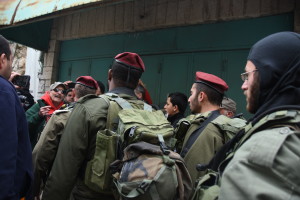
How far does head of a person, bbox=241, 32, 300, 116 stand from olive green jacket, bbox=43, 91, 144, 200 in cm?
108

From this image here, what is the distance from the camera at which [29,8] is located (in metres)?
4.46

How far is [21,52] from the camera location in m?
8.41

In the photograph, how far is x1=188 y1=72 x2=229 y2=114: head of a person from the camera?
2.57 m

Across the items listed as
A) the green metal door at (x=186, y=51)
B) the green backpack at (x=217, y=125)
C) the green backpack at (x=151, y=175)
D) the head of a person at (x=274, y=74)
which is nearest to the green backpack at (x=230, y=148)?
the head of a person at (x=274, y=74)

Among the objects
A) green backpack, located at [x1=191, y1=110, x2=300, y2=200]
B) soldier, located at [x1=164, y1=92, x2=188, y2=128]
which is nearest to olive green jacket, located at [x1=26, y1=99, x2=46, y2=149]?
soldier, located at [x1=164, y1=92, x2=188, y2=128]

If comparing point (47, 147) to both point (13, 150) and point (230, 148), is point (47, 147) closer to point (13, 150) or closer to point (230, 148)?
point (13, 150)

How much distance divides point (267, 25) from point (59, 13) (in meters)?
3.02

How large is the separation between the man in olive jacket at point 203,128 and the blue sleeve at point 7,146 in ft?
3.99

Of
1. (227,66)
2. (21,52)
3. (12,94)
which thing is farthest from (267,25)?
A: (21,52)

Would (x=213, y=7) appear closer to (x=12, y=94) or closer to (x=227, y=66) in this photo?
(x=227, y=66)

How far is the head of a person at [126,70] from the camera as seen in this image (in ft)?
7.06

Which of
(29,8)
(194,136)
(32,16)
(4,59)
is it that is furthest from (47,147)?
(29,8)

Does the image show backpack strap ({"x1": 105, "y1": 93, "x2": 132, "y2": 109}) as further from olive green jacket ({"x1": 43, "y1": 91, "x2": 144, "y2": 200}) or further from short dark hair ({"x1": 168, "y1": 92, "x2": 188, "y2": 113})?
short dark hair ({"x1": 168, "y1": 92, "x2": 188, "y2": 113})

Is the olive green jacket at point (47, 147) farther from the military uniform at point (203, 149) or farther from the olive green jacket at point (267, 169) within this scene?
the olive green jacket at point (267, 169)
